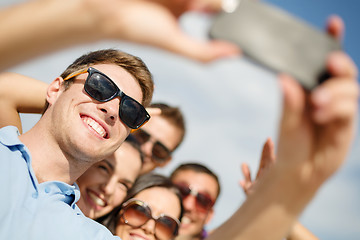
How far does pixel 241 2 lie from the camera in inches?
44.8

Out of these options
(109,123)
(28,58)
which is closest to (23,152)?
(109,123)

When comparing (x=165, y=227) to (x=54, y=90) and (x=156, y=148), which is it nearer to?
(x=156, y=148)

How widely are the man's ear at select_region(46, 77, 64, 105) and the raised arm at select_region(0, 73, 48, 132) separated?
1.32 ft

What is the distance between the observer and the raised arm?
284 centimetres

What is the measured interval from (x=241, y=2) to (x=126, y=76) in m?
1.75

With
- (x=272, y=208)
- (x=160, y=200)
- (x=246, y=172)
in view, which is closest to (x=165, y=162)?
(x=160, y=200)

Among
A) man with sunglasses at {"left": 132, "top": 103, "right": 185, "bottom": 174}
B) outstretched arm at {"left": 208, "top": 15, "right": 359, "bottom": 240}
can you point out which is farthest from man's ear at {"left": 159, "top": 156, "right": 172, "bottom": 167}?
outstretched arm at {"left": 208, "top": 15, "right": 359, "bottom": 240}

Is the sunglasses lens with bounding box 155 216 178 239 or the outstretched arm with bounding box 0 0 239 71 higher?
the outstretched arm with bounding box 0 0 239 71

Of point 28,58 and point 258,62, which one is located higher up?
point 258,62

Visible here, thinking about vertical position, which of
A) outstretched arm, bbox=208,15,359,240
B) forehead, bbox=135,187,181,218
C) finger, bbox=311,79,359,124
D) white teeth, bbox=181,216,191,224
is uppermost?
finger, bbox=311,79,359,124

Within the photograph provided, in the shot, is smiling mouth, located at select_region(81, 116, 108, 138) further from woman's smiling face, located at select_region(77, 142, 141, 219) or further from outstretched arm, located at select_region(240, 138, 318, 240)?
outstretched arm, located at select_region(240, 138, 318, 240)

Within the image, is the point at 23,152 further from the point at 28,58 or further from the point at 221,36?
the point at 221,36

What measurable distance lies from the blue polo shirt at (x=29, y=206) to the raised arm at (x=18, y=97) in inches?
25.6

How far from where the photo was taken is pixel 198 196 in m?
4.36
